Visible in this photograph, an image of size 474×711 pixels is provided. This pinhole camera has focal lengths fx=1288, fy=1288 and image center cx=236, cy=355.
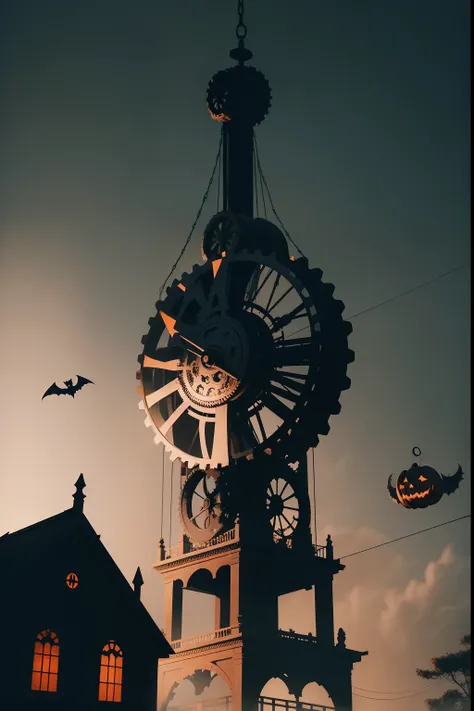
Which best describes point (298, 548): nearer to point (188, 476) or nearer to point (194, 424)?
point (188, 476)

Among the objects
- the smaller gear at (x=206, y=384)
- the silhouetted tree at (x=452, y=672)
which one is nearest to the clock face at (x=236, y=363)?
the smaller gear at (x=206, y=384)

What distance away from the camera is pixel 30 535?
151 ft

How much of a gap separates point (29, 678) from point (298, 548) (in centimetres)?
2884

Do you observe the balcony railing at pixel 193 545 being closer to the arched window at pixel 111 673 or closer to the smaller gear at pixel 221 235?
the smaller gear at pixel 221 235

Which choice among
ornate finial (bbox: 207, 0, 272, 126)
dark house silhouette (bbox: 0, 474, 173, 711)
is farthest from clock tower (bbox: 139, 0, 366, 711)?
dark house silhouette (bbox: 0, 474, 173, 711)

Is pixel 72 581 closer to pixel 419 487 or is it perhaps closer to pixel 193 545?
pixel 419 487

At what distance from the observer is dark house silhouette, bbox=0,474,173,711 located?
44.5 metres

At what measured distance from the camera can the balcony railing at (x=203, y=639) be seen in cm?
6869

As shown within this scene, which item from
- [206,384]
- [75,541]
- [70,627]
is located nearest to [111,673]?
[70,627]

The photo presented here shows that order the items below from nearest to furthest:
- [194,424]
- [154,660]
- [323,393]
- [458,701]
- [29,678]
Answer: [29,678] → [154,660] → [323,393] → [194,424] → [458,701]

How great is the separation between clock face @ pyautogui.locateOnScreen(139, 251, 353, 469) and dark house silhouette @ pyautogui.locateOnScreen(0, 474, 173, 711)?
12.3m

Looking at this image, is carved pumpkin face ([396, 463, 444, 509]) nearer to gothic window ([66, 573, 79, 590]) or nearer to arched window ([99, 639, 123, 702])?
arched window ([99, 639, 123, 702])

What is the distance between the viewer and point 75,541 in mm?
46969

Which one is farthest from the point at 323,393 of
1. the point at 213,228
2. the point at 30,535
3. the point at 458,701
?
the point at 458,701
